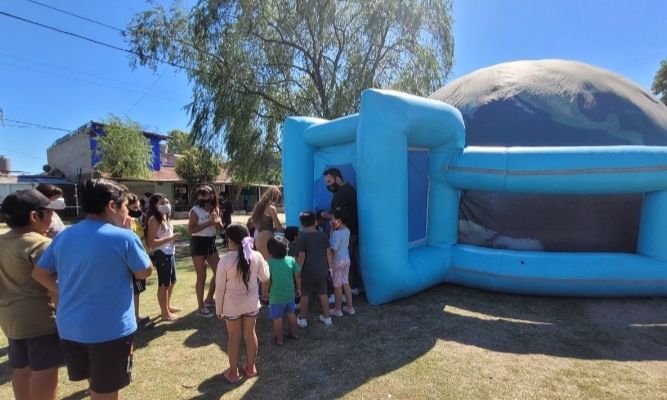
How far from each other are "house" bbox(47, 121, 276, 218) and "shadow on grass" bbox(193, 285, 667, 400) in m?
21.6

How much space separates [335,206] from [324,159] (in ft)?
4.89

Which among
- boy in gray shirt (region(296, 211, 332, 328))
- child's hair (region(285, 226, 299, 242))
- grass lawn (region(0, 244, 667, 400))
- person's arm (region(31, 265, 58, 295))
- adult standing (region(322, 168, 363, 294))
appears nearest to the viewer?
person's arm (region(31, 265, 58, 295))

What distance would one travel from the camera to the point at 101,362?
7.10 ft

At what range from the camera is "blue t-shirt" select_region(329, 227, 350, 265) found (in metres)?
4.70

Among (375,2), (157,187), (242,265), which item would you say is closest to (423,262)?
(242,265)

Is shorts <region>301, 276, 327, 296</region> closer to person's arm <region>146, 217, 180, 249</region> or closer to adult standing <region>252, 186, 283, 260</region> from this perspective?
adult standing <region>252, 186, 283, 260</region>

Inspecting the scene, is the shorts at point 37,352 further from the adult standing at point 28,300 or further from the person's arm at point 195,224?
the person's arm at point 195,224

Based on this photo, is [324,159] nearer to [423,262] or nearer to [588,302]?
[423,262]

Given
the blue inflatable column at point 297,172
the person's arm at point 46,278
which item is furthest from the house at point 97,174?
the person's arm at point 46,278

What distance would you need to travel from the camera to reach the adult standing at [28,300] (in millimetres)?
2354

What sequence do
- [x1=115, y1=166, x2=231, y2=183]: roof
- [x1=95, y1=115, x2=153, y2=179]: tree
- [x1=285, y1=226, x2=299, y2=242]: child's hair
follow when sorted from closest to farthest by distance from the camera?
[x1=285, y1=226, x2=299, y2=242]: child's hair, [x1=95, y1=115, x2=153, y2=179]: tree, [x1=115, y1=166, x2=231, y2=183]: roof

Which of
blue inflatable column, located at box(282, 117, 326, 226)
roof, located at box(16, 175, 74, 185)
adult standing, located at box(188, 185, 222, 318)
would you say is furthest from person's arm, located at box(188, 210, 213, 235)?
roof, located at box(16, 175, 74, 185)

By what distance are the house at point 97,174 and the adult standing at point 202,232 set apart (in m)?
20.4

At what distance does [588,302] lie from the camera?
203 inches
